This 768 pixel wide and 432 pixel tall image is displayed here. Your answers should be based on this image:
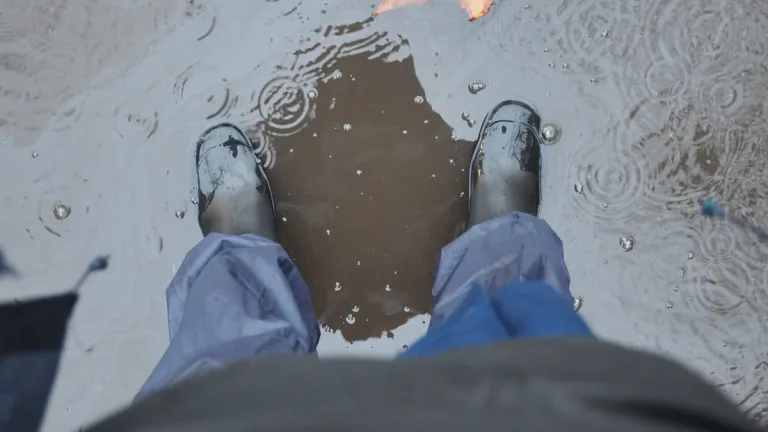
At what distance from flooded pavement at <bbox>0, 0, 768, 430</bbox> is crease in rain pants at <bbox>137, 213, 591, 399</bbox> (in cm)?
14

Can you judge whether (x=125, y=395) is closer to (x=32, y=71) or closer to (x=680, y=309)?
(x=32, y=71)

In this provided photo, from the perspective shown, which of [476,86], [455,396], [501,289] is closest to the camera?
[455,396]

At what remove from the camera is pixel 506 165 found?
3.21 feet

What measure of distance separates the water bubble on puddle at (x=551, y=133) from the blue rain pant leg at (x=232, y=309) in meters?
0.50

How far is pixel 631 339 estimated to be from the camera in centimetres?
97

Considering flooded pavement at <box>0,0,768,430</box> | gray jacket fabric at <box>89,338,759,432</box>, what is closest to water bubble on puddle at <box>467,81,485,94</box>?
flooded pavement at <box>0,0,768,430</box>

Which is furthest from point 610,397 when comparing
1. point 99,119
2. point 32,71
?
point 32,71

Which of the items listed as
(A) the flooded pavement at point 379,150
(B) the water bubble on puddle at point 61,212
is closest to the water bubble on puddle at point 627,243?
(A) the flooded pavement at point 379,150

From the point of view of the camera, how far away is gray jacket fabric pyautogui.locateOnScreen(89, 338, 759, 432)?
37cm

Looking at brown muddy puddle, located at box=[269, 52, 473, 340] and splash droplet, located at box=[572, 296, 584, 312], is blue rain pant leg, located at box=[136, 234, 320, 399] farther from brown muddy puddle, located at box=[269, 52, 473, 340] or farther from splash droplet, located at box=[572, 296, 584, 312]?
splash droplet, located at box=[572, 296, 584, 312]

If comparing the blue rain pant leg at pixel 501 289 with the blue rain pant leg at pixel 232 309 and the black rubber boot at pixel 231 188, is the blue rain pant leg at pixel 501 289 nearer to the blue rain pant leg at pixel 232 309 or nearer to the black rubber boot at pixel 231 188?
the blue rain pant leg at pixel 232 309

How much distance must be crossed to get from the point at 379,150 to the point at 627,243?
1.52 ft

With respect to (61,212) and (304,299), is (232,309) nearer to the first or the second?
(304,299)

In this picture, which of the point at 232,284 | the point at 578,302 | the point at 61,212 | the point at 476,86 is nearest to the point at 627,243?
the point at 578,302
